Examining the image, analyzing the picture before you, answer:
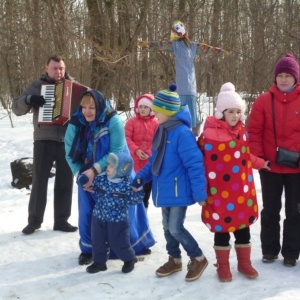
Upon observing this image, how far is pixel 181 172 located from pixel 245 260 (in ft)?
3.18

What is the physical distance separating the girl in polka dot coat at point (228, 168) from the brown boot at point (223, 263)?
17cm

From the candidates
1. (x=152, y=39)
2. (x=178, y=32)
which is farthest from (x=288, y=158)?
(x=152, y=39)

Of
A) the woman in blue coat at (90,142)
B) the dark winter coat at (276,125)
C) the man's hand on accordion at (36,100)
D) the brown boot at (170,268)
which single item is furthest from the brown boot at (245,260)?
the man's hand on accordion at (36,100)

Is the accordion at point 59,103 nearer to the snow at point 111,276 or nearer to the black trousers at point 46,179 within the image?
the black trousers at point 46,179

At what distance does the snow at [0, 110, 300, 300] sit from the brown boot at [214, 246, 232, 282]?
0.18 feet

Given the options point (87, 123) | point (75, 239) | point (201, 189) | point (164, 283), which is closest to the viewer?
point (201, 189)

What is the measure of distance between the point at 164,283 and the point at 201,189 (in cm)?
93

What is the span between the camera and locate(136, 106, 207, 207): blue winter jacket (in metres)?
3.46

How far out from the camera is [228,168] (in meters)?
3.52

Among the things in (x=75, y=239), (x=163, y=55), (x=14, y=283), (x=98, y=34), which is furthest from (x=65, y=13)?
(x=14, y=283)

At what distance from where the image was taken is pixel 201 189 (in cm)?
345

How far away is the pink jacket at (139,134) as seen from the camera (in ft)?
18.1

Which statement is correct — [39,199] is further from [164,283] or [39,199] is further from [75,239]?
[164,283]

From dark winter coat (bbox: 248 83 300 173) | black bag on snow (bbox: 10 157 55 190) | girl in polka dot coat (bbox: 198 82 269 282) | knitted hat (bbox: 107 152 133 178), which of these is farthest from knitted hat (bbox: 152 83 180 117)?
black bag on snow (bbox: 10 157 55 190)
